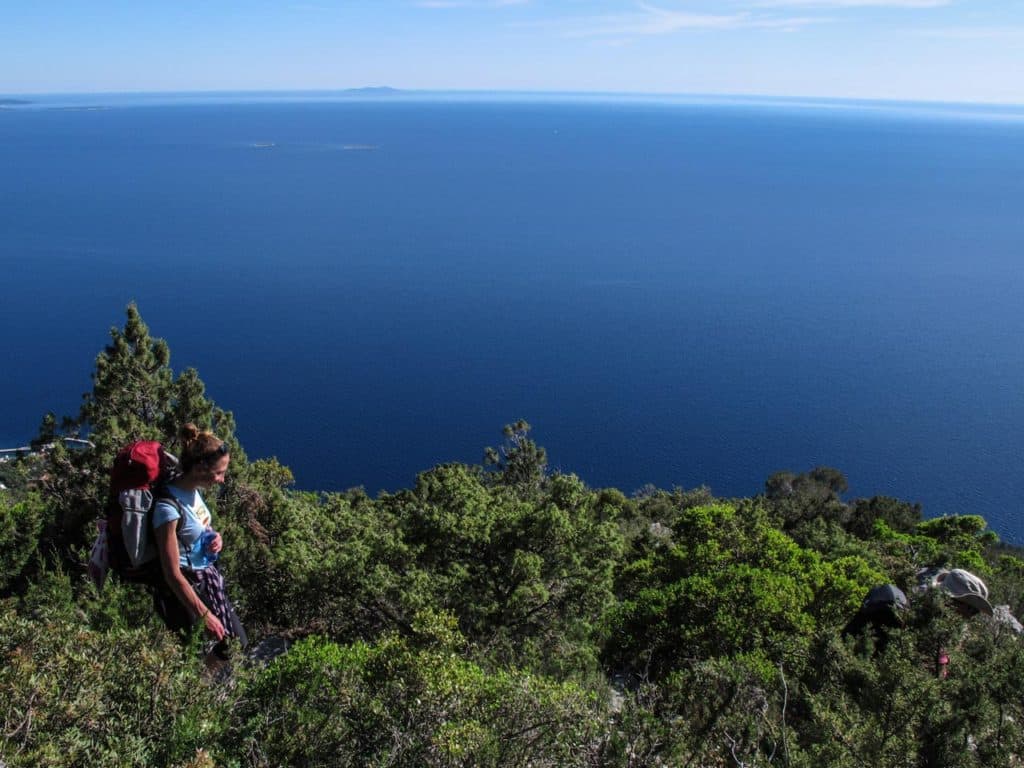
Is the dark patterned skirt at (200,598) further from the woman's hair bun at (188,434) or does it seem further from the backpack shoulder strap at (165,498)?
the woman's hair bun at (188,434)

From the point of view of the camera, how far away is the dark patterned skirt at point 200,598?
19.3ft

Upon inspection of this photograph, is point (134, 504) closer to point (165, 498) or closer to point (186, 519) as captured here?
point (165, 498)

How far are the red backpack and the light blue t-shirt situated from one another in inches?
3.5

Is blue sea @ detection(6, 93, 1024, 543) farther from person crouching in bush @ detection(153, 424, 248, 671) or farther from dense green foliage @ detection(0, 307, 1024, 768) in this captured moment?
person crouching in bush @ detection(153, 424, 248, 671)

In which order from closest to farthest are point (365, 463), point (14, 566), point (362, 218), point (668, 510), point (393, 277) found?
point (14, 566) → point (668, 510) → point (365, 463) → point (393, 277) → point (362, 218)

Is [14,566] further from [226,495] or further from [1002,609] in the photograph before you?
[1002,609]

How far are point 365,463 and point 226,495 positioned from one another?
133ft

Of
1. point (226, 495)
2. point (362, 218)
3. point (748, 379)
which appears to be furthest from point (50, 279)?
point (226, 495)

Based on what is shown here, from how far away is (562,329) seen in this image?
79062 millimetres

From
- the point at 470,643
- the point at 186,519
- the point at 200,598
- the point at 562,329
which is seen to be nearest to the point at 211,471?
the point at 186,519

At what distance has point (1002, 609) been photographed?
13.4 meters

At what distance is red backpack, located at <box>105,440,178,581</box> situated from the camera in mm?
5371

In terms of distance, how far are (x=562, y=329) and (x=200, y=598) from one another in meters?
73.8

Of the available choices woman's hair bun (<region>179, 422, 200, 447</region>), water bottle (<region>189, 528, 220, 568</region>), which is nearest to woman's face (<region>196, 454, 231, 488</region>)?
woman's hair bun (<region>179, 422, 200, 447</region>)
